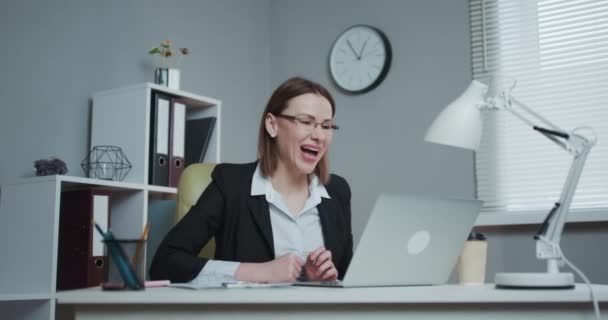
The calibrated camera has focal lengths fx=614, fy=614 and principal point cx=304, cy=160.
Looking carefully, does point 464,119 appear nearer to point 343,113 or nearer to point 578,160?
point 578,160

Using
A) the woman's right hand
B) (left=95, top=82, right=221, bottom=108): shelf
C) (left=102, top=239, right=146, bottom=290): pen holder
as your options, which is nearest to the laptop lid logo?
the woman's right hand

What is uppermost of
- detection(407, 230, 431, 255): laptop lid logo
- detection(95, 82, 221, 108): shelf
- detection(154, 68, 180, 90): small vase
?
detection(154, 68, 180, 90): small vase

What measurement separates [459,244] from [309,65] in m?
2.63

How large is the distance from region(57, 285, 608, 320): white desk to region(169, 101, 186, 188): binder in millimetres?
1651

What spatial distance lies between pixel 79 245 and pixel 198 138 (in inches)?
33.1

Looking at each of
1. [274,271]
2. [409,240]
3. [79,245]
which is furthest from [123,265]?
[79,245]

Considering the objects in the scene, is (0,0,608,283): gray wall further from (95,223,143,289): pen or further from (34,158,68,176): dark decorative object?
(95,223,143,289): pen

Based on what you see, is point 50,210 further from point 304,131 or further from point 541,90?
point 541,90

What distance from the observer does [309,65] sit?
3.76 m

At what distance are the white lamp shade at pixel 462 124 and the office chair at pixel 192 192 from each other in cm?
101

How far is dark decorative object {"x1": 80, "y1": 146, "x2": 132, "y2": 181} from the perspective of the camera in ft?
8.27

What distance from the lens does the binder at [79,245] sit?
7.42ft

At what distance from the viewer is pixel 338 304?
1026 millimetres

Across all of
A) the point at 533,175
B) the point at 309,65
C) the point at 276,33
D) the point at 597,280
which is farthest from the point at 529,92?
the point at 276,33
